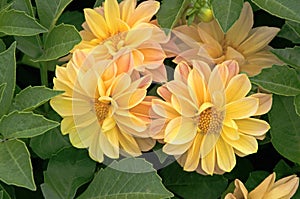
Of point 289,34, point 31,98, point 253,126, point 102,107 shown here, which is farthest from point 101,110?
Result: point 289,34

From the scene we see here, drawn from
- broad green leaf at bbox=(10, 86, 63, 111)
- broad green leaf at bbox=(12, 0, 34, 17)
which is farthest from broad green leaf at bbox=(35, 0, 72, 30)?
broad green leaf at bbox=(10, 86, 63, 111)

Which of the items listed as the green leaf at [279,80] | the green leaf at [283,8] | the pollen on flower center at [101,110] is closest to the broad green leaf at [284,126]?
the green leaf at [279,80]

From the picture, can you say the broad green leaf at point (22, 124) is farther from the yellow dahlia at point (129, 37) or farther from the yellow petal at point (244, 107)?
the yellow petal at point (244, 107)

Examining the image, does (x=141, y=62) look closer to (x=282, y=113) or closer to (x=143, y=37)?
(x=143, y=37)

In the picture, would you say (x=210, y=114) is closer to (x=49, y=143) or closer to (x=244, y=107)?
(x=244, y=107)

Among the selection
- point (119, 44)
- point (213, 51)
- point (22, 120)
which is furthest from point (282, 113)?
point (22, 120)

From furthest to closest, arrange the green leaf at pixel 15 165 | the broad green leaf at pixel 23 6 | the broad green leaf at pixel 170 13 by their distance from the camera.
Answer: the broad green leaf at pixel 23 6, the broad green leaf at pixel 170 13, the green leaf at pixel 15 165
